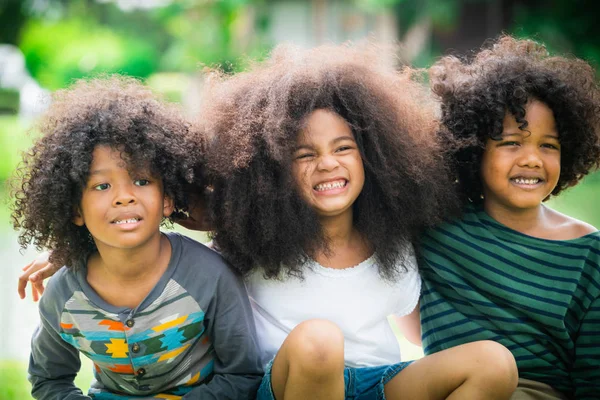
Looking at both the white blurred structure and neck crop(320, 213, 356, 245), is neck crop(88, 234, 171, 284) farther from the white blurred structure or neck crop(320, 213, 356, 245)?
the white blurred structure

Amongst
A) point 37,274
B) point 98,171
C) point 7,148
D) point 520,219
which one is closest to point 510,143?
point 520,219

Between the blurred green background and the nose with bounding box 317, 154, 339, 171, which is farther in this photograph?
the blurred green background

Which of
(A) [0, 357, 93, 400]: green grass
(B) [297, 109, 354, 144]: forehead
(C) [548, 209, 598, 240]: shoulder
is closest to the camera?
(B) [297, 109, 354, 144]: forehead

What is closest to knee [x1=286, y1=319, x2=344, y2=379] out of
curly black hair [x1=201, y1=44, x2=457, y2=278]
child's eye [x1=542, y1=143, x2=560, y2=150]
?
curly black hair [x1=201, y1=44, x2=457, y2=278]

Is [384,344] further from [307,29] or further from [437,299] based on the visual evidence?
[307,29]

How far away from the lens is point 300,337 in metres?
1.98

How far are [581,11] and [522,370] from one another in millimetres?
10357

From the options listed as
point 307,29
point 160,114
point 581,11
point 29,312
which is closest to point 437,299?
point 160,114

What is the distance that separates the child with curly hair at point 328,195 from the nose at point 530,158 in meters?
0.26

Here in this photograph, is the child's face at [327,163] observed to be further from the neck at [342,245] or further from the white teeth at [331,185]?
the neck at [342,245]

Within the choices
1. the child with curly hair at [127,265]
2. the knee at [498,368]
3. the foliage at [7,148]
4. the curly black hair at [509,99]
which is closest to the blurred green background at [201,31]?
the foliage at [7,148]

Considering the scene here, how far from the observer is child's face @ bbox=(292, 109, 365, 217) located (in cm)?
224

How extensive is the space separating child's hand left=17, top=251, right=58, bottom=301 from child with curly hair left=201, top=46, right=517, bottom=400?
1.94 feet

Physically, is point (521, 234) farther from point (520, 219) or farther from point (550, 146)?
point (550, 146)
